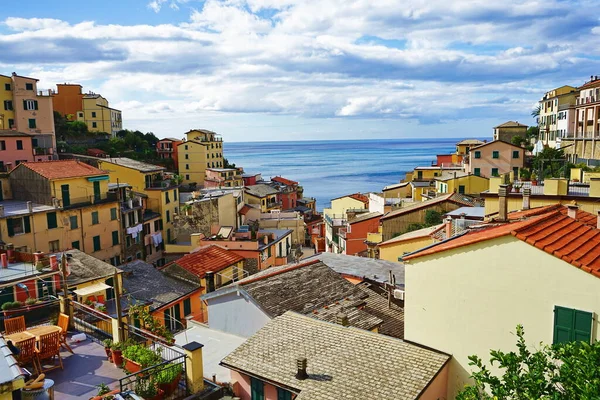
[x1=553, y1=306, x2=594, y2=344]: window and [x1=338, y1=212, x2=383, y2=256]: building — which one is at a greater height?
[x1=553, y1=306, x2=594, y2=344]: window

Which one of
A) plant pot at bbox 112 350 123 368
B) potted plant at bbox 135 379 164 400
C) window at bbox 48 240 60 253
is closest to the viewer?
potted plant at bbox 135 379 164 400

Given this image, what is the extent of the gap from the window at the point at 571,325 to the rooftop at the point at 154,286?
17.0 metres

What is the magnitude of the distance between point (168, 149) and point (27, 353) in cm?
7174

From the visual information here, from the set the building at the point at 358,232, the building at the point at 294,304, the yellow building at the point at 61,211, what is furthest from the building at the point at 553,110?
the building at the point at 294,304

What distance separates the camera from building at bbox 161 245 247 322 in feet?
81.9

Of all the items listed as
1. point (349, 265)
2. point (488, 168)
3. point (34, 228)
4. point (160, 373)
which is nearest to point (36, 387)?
point (160, 373)

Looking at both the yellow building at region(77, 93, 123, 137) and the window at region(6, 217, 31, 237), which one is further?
the yellow building at region(77, 93, 123, 137)

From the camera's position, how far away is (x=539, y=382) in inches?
270

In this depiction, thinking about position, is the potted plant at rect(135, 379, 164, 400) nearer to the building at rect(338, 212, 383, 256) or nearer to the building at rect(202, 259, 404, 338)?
the building at rect(202, 259, 404, 338)

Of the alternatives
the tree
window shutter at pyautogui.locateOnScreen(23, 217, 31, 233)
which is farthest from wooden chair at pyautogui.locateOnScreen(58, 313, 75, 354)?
window shutter at pyautogui.locateOnScreen(23, 217, 31, 233)

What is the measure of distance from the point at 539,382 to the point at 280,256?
97.9 ft

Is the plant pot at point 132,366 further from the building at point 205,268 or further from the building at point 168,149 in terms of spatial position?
the building at point 168,149

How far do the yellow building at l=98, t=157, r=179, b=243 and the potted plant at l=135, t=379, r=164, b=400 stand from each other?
36.3 m

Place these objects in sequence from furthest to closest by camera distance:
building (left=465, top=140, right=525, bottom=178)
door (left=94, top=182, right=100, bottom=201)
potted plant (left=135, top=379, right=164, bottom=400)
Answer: building (left=465, top=140, right=525, bottom=178)
door (left=94, top=182, right=100, bottom=201)
potted plant (left=135, top=379, right=164, bottom=400)
